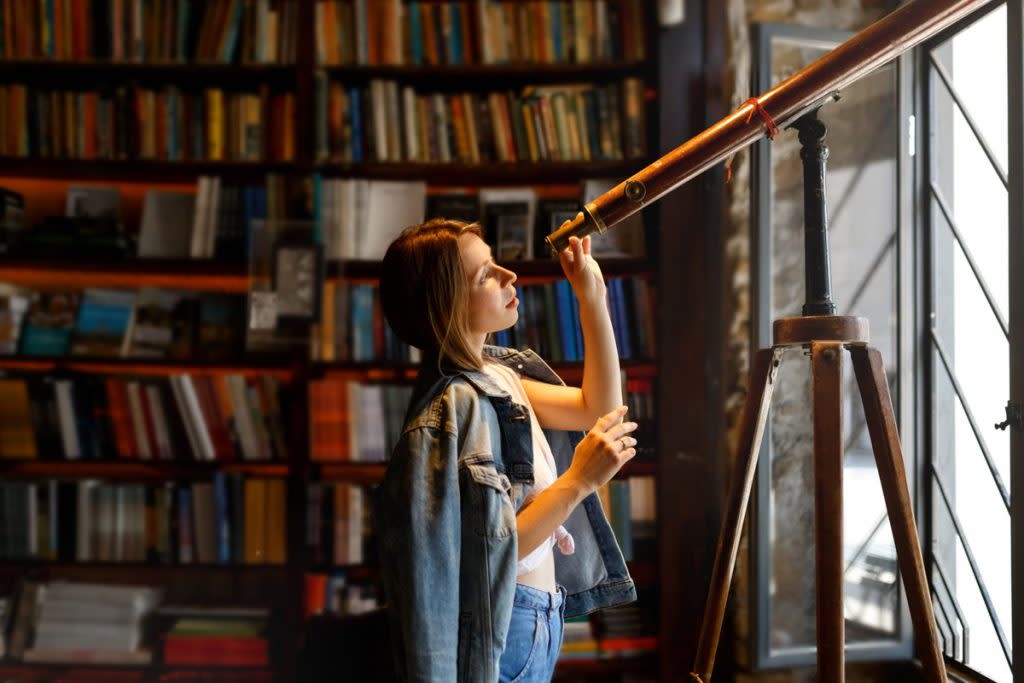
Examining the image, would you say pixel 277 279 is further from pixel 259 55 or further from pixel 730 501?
pixel 730 501

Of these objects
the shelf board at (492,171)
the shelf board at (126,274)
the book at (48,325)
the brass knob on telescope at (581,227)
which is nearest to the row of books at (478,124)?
the shelf board at (492,171)

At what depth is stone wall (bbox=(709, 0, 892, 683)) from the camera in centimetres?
212

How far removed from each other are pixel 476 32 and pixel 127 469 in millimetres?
1906

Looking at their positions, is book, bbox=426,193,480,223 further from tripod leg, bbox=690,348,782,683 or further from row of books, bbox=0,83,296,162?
tripod leg, bbox=690,348,782,683

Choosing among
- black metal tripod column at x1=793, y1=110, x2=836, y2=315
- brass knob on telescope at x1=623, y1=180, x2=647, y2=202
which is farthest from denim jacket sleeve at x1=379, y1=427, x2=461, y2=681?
black metal tripod column at x1=793, y1=110, x2=836, y2=315

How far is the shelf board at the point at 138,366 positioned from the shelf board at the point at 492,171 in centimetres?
69

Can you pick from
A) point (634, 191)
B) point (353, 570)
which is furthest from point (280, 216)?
point (634, 191)

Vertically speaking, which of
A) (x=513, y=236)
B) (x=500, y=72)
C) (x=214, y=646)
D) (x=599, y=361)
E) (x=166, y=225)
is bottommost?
(x=214, y=646)

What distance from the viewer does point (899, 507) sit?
1.07 m

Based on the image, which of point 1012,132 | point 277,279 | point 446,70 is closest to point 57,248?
point 277,279

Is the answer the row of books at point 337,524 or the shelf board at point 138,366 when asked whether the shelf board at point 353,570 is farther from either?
the shelf board at point 138,366

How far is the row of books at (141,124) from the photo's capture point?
2.38 meters

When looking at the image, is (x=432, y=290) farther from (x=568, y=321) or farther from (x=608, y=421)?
(x=568, y=321)

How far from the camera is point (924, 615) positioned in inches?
41.4
